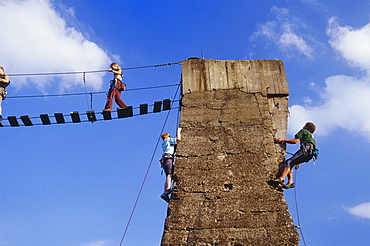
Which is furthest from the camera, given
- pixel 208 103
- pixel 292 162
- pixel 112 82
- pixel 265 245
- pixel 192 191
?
pixel 112 82

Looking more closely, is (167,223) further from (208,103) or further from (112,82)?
(112,82)

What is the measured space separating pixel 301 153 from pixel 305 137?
0.96 feet

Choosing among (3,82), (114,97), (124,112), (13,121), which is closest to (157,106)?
(124,112)

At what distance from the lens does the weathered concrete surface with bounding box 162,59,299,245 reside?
5793mm

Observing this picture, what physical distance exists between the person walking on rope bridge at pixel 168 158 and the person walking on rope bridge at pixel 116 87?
2253 mm

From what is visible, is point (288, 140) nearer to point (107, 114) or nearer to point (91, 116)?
point (107, 114)

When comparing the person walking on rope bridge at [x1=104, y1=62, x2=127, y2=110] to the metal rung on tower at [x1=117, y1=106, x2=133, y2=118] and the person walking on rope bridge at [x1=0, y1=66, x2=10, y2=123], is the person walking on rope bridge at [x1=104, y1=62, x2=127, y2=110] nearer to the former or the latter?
the metal rung on tower at [x1=117, y1=106, x2=133, y2=118]

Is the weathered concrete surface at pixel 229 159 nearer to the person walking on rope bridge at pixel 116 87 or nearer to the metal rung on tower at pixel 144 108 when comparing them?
the metal rung on tower at pixel 144 108

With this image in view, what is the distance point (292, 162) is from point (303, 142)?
0.42 metres

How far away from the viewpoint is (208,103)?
7.75 metres

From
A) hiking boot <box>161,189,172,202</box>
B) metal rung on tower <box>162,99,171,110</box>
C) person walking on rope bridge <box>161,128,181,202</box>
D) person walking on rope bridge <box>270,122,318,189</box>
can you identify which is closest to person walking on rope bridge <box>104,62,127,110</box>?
metal rung on tower <box>162,99,171,110</box>

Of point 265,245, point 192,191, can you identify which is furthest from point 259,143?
point 265,245

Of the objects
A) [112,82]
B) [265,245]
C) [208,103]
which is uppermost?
[112,82]

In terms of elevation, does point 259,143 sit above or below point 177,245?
above
